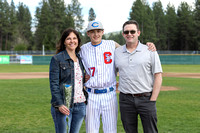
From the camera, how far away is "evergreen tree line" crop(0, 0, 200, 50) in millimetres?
70250

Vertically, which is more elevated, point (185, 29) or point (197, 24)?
point (197, 24)

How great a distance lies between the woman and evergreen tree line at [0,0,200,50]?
207 ft

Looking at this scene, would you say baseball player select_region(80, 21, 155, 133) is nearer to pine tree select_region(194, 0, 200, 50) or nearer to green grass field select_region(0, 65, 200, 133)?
green grass field select_region(0, 65, 200, 133)

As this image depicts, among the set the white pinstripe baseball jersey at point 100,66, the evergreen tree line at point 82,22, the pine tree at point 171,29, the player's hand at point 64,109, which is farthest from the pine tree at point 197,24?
the player's hand at point 64,109

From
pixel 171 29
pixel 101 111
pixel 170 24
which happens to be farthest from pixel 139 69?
pixel 170 24

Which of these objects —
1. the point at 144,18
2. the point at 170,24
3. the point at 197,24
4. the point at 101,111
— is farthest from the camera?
the point at 170,24

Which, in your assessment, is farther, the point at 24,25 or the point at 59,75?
the point at 24,25

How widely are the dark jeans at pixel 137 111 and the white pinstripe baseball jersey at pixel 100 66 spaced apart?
35cm

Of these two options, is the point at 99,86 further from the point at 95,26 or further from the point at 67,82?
the point at 95,26

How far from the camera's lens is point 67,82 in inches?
136

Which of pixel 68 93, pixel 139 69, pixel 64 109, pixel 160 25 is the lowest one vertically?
pixel 64 109

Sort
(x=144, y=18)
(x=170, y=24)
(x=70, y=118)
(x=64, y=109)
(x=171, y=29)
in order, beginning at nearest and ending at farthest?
(x=64, y=109), (x=70, y=118), (x=144, y=18), (x=171, y=29), (x=170, y=24)

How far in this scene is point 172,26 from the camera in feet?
252

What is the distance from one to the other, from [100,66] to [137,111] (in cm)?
86
